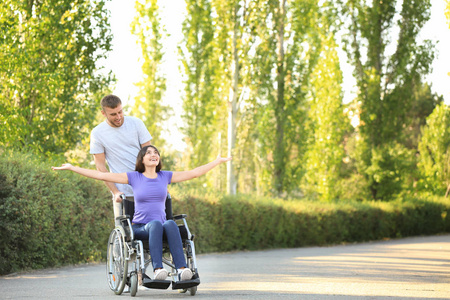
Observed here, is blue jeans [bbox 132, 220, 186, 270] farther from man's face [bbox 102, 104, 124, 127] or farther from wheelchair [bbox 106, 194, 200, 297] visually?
man's face [bbox 102, 104, 124, 127]

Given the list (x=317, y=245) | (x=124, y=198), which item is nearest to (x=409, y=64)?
(x=317, y=245)

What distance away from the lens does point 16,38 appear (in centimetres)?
1340

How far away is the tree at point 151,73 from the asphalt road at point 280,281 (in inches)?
668

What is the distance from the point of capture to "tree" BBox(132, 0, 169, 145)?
28484mm

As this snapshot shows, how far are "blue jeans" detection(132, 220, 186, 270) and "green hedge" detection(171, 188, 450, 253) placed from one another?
7480mm

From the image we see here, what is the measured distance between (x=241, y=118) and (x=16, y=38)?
13203 mm

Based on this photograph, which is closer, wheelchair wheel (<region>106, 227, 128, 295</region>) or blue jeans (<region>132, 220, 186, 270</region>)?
blue jeans (<region>132, 220, 186, 270</region>)

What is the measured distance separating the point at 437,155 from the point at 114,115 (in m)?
29.2

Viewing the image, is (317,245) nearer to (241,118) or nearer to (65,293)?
(241,118)

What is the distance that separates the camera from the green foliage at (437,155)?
1332 inches

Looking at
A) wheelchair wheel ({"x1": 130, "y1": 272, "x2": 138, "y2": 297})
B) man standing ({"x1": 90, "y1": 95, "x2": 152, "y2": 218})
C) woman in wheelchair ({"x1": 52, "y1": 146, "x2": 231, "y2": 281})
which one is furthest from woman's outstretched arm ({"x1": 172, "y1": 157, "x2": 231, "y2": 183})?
wheelchair wheel ({"x1": 130, "y1": 272, "x2": 138, "y2": 297})

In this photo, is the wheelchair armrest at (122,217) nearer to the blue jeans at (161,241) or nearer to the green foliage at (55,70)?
the blue jeans at (161,241)

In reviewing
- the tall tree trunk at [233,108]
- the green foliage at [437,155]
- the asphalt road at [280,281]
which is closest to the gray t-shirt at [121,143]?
the asphalt road at [280,281]

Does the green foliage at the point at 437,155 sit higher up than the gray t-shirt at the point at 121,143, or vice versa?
the green foliage at the point at 437,155
